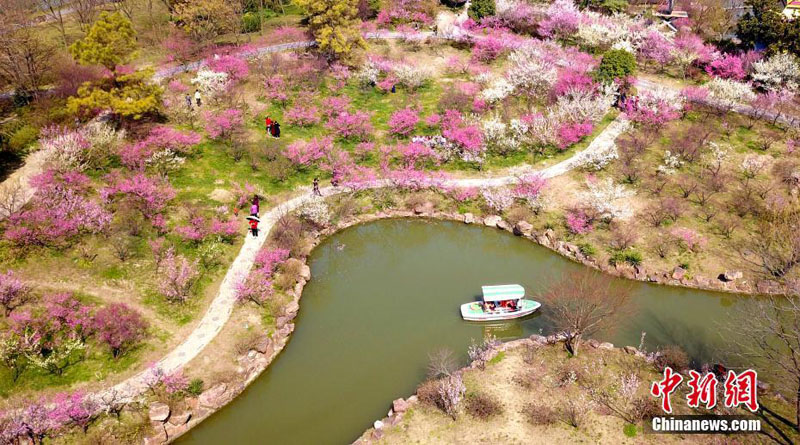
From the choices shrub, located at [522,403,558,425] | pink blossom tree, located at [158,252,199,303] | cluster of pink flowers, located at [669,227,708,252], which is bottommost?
shrub, located at [522,403,558,425]

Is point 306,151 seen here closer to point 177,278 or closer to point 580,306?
point 177,278

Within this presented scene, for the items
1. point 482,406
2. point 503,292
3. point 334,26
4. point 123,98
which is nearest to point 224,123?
point 123,98

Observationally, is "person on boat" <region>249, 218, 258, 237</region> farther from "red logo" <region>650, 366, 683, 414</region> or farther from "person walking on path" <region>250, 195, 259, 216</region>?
"red logo" <region>650, 366, 683, 414</region>

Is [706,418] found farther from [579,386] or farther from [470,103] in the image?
[470,103]

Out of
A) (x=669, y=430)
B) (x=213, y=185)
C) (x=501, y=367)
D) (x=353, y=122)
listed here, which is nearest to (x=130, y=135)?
(x=213, y=185)

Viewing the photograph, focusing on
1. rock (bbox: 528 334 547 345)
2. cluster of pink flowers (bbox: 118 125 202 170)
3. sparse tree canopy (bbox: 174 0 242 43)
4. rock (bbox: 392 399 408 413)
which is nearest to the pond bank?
rock (bbox: 392 399 408 413)

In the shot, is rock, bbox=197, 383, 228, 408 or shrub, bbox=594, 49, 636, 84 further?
shrub, bbox=594, 49, 636, 84
